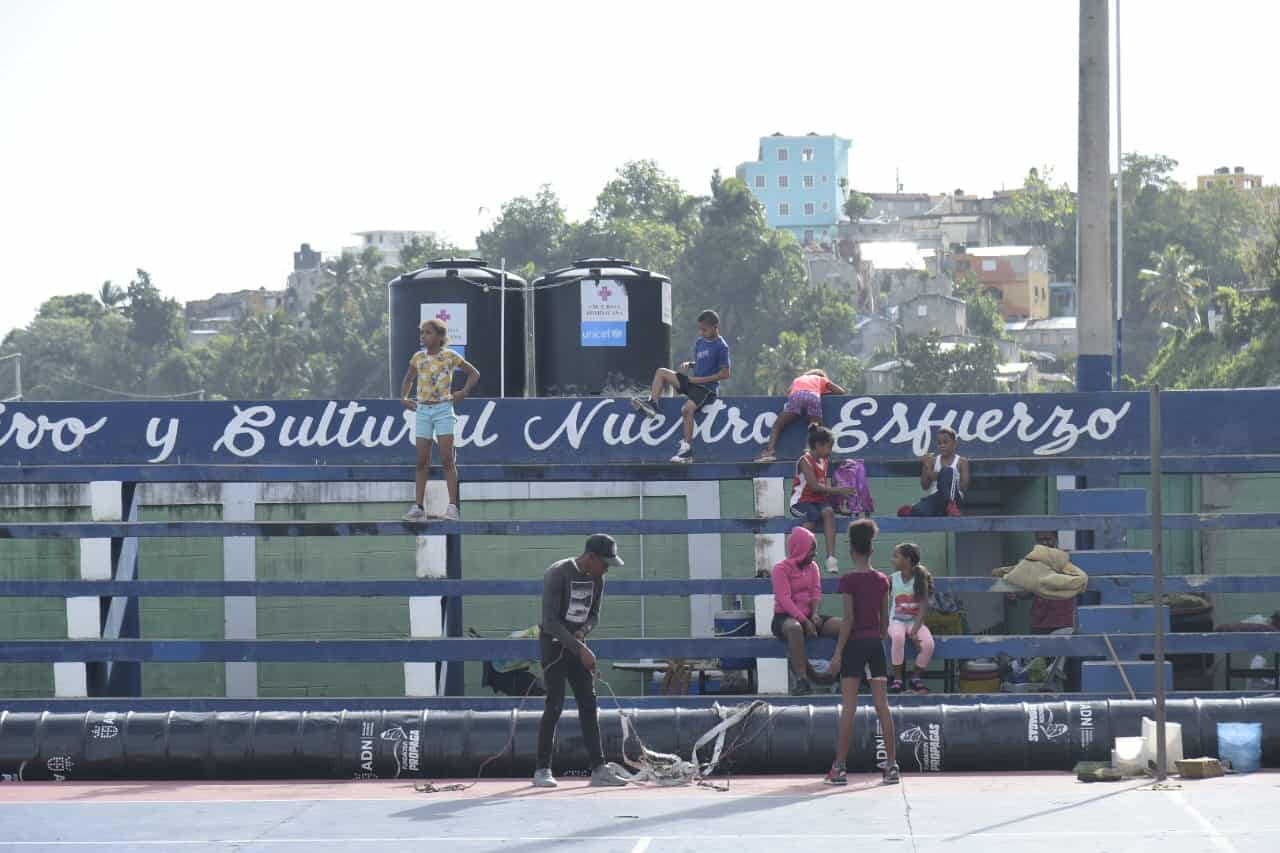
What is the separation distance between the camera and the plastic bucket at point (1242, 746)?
547 inches

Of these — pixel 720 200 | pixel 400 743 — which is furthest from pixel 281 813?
pixel 720 200

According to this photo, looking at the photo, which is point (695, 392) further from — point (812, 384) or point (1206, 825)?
point (1206, 825)

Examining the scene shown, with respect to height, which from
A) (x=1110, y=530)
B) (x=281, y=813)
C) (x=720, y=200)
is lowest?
(x=281, y=813)

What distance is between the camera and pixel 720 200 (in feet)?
363

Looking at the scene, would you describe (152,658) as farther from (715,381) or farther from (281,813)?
(715,381)

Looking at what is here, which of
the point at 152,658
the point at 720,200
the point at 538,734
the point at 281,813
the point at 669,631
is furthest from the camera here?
the point at 720,200

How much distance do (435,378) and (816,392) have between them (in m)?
3.90

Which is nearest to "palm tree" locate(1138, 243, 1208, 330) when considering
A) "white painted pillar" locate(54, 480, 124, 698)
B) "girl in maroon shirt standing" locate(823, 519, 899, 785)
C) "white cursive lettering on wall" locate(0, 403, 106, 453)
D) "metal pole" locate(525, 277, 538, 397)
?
"metal pole" locate(525, 277, 538, 397)

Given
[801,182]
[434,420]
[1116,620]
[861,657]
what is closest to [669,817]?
[861,657]

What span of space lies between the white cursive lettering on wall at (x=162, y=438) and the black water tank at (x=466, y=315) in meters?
3.67

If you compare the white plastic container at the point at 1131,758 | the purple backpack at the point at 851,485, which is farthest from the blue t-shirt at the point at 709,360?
the white plastic container at the point at 1131,758

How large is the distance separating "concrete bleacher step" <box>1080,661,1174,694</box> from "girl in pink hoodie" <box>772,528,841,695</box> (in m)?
2.35

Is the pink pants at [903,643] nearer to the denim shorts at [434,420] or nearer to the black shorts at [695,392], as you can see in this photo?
the black shorts at [695,392]

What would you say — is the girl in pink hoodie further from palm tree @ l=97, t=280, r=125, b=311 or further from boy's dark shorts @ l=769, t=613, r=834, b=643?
palm tree @ l=97, t=280, r=125, b=311
